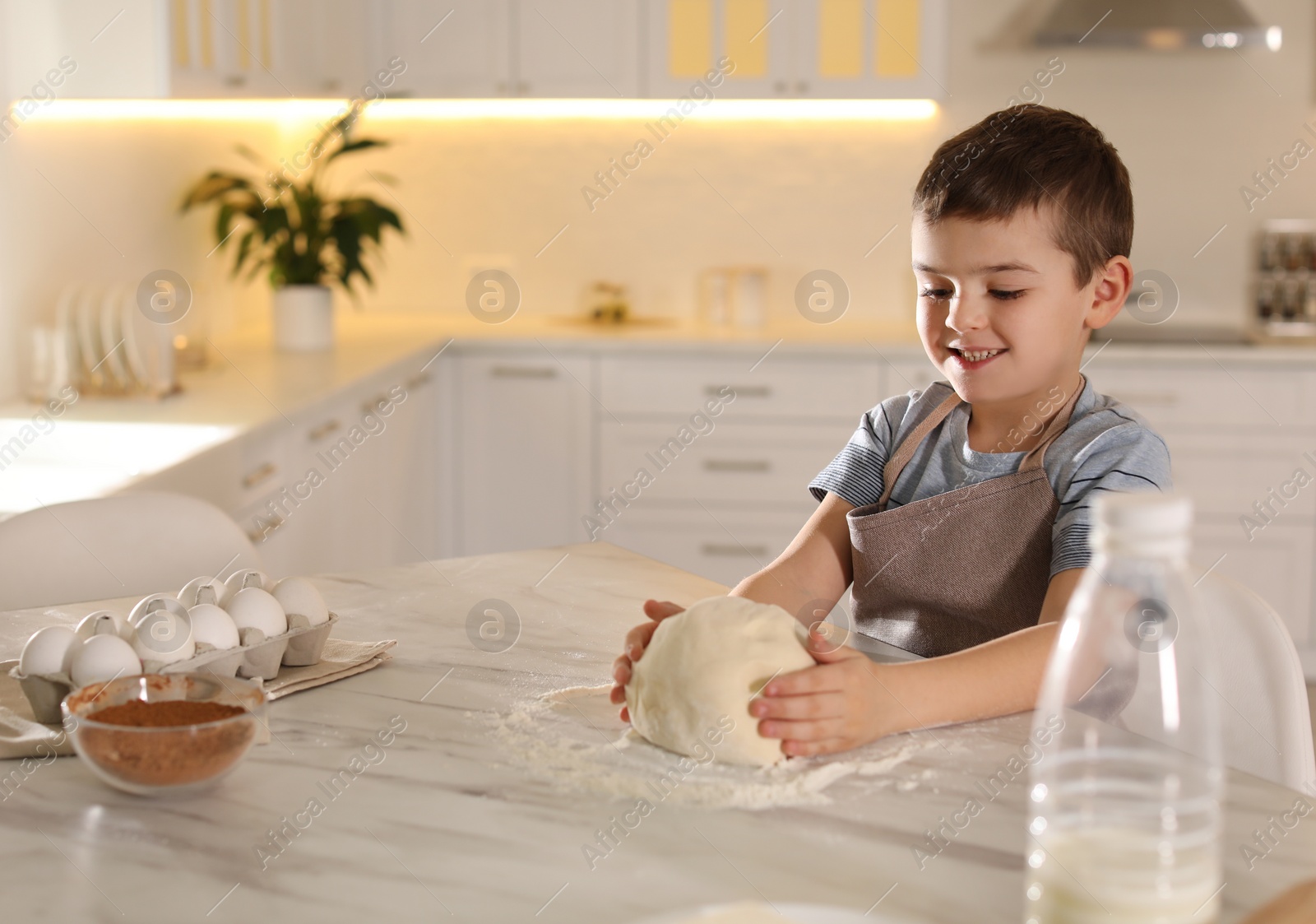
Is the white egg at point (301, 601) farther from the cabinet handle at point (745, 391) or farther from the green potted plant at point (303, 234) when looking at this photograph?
the cabinet handle at point (745, 391)

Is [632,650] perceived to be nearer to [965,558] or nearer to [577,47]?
[965,558]

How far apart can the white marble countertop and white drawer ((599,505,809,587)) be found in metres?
2.28

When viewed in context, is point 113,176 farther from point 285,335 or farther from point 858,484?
point 858,484

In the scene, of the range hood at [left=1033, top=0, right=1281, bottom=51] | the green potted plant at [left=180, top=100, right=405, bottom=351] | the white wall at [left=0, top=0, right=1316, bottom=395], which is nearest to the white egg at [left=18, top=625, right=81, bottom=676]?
the green potted plant at [left=180, top=100, right=405, bottom=351]

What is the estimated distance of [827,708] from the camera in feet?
2.60

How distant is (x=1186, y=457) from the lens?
9.71 ft

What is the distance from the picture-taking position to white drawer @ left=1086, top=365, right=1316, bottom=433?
114 inches

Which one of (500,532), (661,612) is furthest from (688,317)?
(661,612)

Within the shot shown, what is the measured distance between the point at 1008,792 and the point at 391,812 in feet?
1.19

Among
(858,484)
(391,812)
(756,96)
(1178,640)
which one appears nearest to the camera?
(1178,640)

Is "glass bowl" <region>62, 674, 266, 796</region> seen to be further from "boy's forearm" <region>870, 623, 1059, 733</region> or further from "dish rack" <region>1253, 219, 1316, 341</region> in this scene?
"dish rack" <region>1253, 219, 1316, 341</region>

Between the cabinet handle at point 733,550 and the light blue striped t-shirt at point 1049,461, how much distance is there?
186cm

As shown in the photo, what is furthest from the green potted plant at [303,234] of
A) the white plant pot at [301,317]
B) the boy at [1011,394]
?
the boy at [1011,394]

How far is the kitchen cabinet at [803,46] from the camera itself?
10.3 feet
